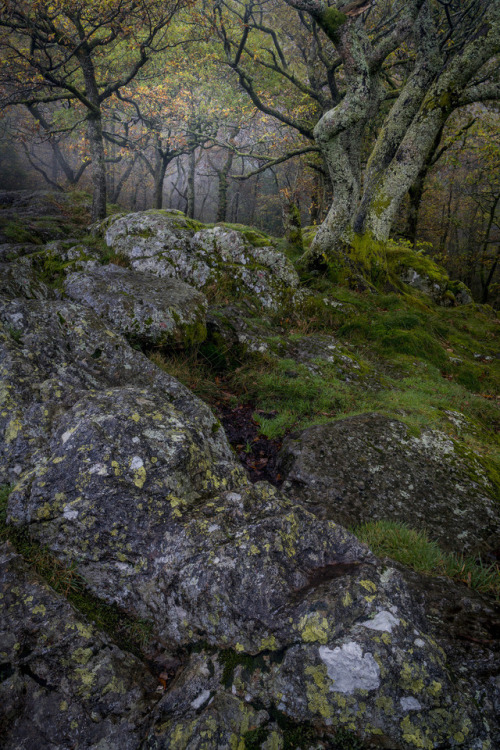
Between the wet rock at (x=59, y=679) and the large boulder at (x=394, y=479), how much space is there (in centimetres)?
232

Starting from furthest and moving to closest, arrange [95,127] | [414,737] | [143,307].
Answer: [95,127] → [143,307] → [414,737]

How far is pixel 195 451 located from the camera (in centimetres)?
328

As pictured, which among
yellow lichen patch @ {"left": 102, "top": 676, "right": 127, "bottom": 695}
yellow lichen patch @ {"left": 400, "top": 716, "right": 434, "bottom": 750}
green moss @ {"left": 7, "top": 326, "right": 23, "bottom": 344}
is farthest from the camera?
green moss @ {"left": 7, "top": 326, "right": 23, "bottom": 344}

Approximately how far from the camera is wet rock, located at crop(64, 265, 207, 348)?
6883 millimetres

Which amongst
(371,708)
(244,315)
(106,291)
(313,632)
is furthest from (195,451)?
(244,315)

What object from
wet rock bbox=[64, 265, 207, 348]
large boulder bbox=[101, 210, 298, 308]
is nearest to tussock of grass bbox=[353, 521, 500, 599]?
wet rock bbox=[64, 265, 207, 348]

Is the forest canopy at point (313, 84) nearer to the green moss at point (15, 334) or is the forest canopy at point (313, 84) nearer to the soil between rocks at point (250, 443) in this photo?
the soil between rocks at point (250, 443)

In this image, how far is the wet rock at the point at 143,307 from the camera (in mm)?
6883

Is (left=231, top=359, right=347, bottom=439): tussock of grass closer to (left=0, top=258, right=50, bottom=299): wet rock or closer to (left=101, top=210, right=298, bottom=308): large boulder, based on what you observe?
(left=101, top=210, right=298, bottom=308): large boulder

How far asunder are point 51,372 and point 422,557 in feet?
14.0

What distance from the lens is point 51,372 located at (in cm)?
413

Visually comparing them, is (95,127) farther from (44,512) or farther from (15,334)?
(44,512)

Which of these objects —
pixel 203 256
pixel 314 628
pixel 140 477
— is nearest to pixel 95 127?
pixel 203 256

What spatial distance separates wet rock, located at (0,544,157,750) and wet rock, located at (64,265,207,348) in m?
4.96
